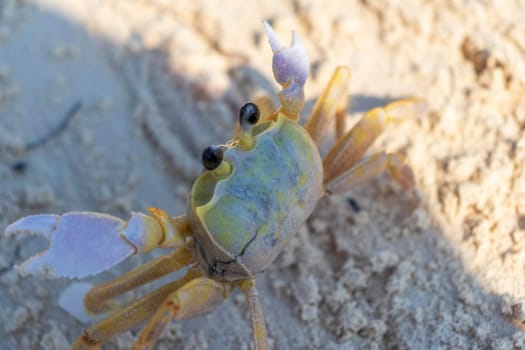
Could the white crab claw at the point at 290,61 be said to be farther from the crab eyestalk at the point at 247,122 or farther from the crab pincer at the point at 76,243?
the crab pincer at the point at 76,243

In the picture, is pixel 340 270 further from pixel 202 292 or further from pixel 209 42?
pixel 209 42

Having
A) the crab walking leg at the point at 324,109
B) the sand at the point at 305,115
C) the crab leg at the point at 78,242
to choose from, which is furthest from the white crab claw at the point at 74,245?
the crab walking leg at the point at 324,109

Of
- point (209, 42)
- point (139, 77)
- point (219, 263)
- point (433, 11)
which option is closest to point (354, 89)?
point (433, 11)

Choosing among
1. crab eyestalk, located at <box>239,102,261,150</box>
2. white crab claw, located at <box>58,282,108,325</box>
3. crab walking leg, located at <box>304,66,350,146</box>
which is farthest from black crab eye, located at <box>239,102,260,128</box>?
white crab claw, located at <box>58,282,108,325</box>

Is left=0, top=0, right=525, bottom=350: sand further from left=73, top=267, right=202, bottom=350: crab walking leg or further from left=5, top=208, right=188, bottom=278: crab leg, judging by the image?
left=5, top=208, right=188, bottom=278: crab leg

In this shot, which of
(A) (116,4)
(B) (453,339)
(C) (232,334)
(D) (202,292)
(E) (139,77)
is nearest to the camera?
(D) (202,292)

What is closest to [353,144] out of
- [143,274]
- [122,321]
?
[143,274]

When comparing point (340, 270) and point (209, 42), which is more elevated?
point (209, 42)

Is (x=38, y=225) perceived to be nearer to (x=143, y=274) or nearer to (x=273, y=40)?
(x=143, y=274)
